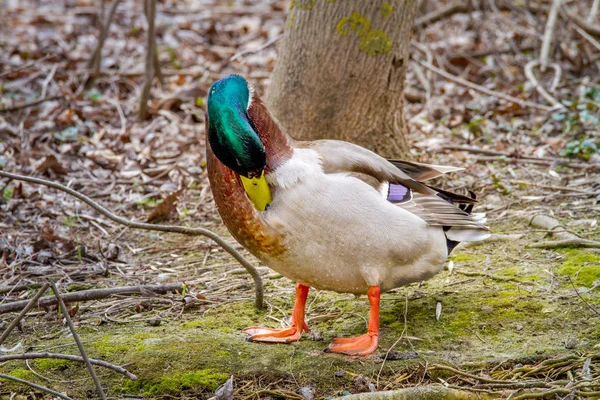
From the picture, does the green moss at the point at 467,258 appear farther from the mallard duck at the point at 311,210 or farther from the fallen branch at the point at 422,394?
the fallen branch at the point at 422,394

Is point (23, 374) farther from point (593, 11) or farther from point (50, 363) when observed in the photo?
point (593, 11)

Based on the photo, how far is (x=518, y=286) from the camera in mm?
3814

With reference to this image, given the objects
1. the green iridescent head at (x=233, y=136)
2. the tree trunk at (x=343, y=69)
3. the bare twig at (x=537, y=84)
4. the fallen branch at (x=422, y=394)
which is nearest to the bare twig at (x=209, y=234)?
the green iridescent head at (x=233, y=136)

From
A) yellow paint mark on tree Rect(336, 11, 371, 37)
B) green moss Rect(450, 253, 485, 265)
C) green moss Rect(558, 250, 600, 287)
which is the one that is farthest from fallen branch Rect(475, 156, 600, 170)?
yellow paint mark on tree Rect(336, 11, 371, 37)

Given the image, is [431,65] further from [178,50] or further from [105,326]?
[105,326]

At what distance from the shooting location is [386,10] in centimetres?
473

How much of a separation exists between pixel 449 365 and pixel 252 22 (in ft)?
26.3

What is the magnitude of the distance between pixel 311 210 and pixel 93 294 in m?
1.35

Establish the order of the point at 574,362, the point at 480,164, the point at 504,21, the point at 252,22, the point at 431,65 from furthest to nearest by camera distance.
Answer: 1. the point at 252,22
2. the point at 504,21
3. the point at 431,65
4. the point at 480,164
5. the point at 574,362

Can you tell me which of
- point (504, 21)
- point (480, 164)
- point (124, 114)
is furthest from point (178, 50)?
point (480, 164)

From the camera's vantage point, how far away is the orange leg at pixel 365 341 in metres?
3.29

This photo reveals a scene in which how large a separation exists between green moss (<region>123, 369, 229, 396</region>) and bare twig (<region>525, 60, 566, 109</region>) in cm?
465

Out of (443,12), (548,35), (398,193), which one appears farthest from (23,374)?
(443,12)

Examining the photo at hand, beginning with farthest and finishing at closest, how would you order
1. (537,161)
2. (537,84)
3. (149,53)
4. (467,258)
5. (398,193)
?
(537,84) < (149,53) < (537,161) < (467,258) < (398,193)
